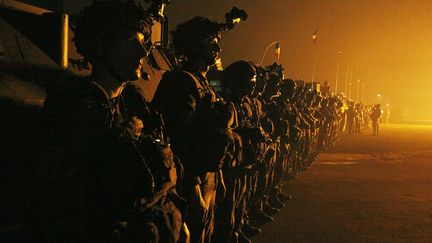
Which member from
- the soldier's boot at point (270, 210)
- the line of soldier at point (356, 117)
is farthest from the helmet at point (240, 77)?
the line of soldier at point (356, 117)

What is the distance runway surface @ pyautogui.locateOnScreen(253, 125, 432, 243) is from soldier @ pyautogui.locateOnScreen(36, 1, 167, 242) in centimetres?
388

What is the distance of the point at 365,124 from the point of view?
129ft

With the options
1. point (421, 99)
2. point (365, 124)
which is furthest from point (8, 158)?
point (421, 99)

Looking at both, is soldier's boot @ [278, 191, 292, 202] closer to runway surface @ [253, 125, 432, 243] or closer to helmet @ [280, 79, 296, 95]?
runway surface @ [253, 125, 432, 243]

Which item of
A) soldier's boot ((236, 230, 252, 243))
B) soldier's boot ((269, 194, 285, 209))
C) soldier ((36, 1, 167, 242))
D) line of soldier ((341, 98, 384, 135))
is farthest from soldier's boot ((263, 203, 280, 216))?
line of soldier ((341, 98, 384, 135))

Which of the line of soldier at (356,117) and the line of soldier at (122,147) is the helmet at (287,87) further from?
the line of soldier at (356,117)

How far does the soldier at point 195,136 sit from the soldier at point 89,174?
1.24 metres

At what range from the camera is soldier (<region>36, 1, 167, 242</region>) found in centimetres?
215

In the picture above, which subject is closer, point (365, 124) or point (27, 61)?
point (27, 61)

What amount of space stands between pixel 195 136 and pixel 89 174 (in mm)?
1793

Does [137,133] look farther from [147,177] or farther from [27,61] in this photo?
[27,61]

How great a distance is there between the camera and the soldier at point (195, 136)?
366 centimetres

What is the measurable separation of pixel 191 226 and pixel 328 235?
114 inches

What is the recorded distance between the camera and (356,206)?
802 cm
